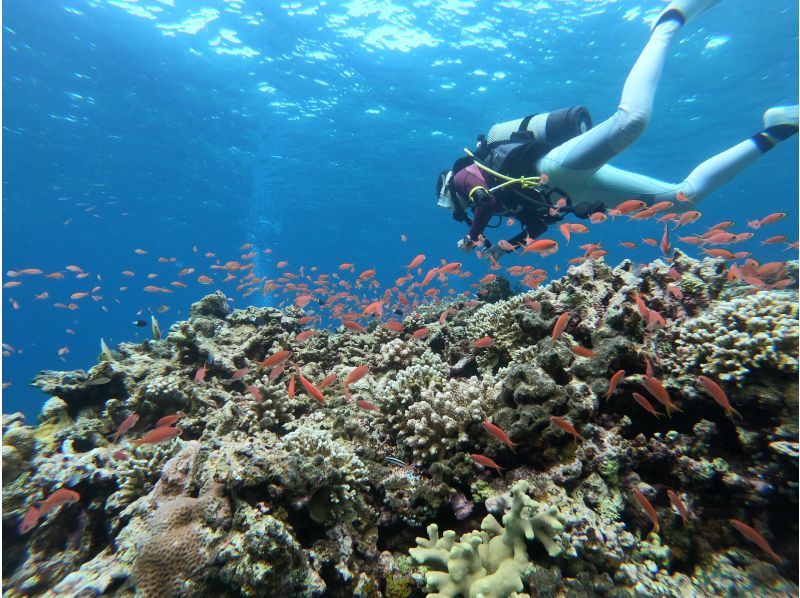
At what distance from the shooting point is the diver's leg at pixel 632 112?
7074mm

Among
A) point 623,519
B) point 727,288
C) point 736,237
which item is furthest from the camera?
point 736,237

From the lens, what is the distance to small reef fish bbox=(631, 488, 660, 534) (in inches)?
106

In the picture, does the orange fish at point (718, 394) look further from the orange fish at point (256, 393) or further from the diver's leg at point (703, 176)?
the diver's leg at point (703, 176)

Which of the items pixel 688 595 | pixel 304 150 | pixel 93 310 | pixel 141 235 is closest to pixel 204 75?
pixel 304 150

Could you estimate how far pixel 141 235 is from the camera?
53.7 meters

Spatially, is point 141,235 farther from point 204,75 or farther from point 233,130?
point 204,75

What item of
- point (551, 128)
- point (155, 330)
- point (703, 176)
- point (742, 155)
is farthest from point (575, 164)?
point (155, 330)

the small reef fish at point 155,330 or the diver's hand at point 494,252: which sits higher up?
the small reef fish at point 155,330

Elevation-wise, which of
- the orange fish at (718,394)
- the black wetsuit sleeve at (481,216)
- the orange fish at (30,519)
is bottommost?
the orange fish at (718,394)

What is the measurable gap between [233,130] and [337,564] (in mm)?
33743

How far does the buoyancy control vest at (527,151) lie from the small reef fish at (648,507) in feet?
19.6

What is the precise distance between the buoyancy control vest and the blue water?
14710 millimetres

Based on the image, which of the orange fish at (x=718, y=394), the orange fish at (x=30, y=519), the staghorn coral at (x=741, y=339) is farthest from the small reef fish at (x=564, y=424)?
the orange fish at (x=30, y=519)

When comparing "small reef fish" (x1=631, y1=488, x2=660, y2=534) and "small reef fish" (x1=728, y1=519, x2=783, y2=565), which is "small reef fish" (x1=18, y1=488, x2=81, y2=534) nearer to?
"small reef fish" (x1=631, y1=488, x2=660, y2=534)
